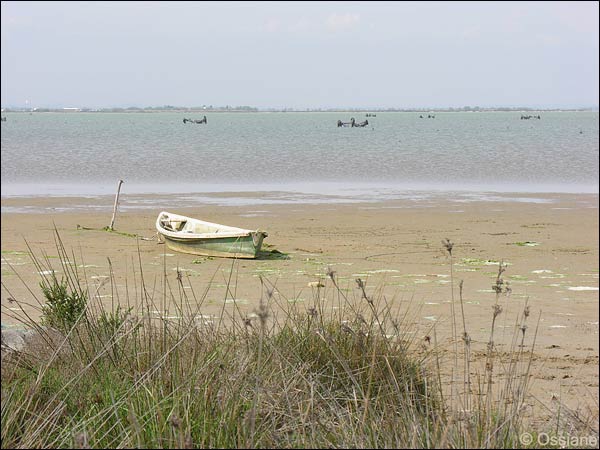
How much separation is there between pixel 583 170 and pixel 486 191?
949 cm

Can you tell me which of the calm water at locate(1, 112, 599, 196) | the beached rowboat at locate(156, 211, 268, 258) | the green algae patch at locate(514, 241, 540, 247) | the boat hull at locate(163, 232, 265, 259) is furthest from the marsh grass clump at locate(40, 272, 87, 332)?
the calm water at locate(1, 112, 599, 196)

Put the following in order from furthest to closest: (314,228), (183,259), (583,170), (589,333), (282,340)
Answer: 1. (583,170)
2. (314,228)
3. (183,259)
4. (589,333)
5. (282,340)

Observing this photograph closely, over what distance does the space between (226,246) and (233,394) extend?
834cm

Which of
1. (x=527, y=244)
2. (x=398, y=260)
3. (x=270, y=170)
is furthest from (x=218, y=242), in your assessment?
(x=270, y=170)

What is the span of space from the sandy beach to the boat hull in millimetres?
144

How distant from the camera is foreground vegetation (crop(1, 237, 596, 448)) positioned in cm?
350

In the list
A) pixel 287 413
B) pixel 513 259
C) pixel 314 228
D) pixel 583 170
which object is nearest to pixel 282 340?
pixel 287 413

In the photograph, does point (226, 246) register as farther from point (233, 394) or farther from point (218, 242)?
point (233, 394)

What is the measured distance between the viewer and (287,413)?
4031mm

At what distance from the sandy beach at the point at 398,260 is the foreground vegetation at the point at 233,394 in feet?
1.09

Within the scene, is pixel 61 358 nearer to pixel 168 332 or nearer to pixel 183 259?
pixel 168 332

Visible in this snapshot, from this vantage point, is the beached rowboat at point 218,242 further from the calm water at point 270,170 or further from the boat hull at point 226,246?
the calm water at point 270,170

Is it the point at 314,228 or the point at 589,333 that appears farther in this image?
the point at 314,228

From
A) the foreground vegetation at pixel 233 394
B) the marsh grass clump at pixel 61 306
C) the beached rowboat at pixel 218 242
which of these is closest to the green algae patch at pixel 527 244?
the beached rowboat at pixel 218 242
